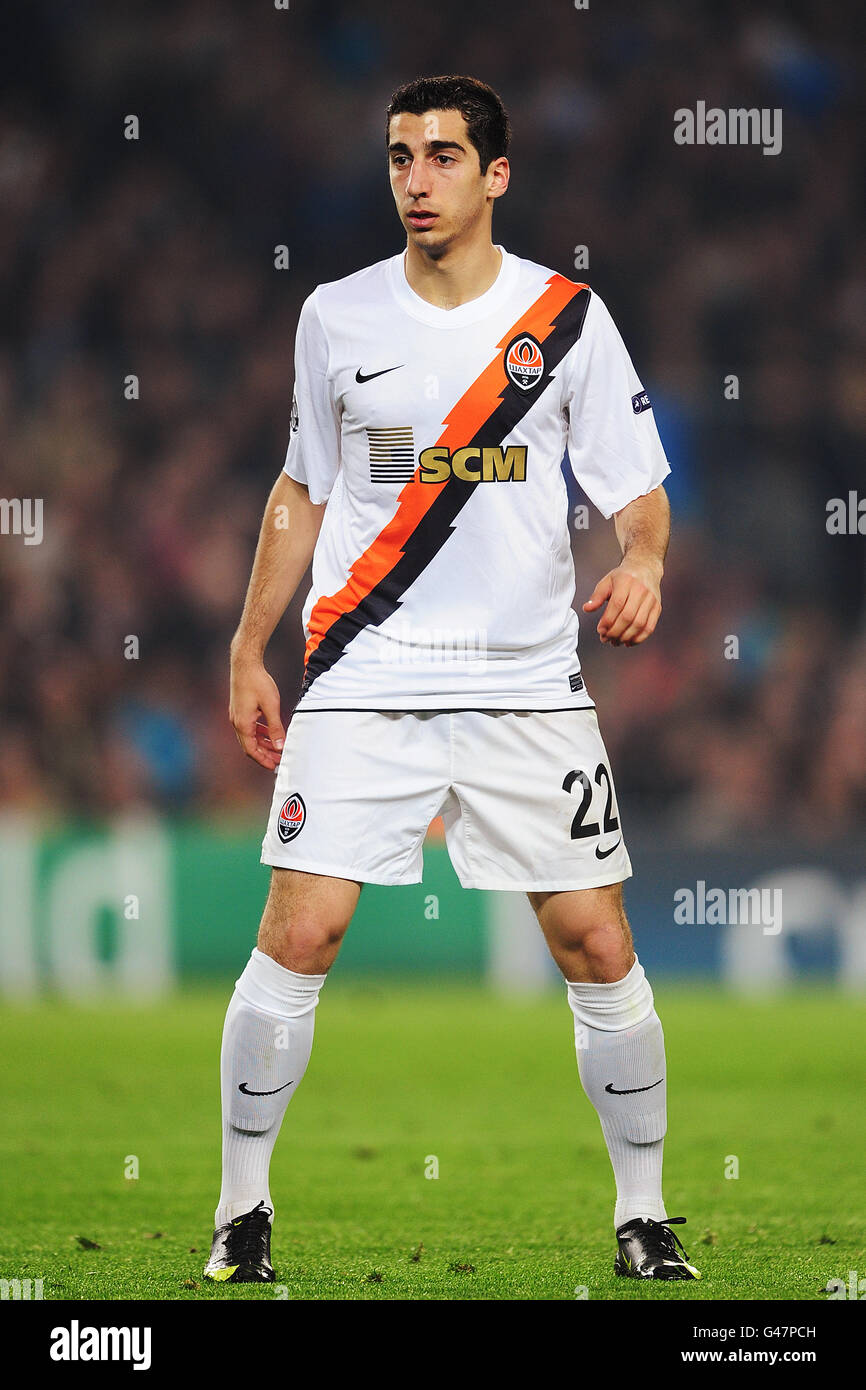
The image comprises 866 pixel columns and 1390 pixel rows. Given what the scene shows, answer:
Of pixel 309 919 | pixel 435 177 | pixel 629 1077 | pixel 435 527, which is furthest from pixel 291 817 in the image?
pixel 435 177

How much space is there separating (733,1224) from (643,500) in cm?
182

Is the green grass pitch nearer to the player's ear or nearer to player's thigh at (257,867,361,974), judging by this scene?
player's thigh at (257,867,361,974)

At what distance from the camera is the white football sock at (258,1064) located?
3811mm

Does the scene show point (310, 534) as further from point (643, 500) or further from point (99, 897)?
point (99, 897)

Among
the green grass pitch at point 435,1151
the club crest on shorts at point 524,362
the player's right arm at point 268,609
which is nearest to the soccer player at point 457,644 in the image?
the club crest on shorts at point 524,362

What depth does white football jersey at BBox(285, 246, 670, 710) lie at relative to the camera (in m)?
3.88

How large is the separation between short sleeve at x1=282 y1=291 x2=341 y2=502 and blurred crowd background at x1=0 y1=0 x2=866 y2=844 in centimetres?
724

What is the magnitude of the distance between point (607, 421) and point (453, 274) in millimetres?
445

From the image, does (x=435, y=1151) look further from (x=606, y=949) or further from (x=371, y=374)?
(x=371, y=374)

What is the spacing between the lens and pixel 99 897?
9852 millimetres

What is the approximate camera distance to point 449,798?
12.8ft

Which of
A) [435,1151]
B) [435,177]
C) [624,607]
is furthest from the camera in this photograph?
[435,1151]

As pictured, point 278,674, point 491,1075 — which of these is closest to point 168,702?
point 278,674

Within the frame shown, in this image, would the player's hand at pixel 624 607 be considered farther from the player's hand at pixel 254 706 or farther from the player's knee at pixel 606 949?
the player's hand at pixel 254 706
